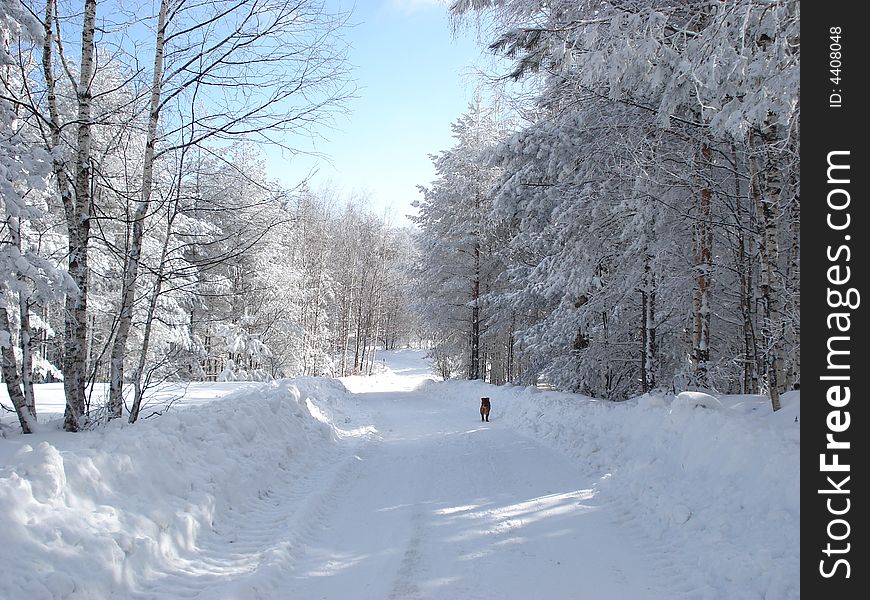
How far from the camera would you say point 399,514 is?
19.0ft

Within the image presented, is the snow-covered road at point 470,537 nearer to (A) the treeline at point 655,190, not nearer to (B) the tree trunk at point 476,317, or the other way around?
(A) the treeline at point 655,190

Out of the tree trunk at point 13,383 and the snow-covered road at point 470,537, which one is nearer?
the snow-covered road at point 470,537

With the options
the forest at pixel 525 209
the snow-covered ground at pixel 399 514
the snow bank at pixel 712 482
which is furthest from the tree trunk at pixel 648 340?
the snow-covered ground at pixel 399 514

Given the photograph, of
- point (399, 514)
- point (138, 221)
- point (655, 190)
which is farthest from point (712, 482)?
point (138, 221)

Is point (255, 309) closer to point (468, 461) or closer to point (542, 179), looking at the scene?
point (542, 179)

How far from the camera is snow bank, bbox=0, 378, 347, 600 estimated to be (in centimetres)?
332

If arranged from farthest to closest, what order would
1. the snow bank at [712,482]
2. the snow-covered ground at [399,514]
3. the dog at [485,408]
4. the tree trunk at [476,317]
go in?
the tree trunk at [476,317] < the dog at [485,408] < the snow bank at [712,482] < the snow-covered ground at [399,514]

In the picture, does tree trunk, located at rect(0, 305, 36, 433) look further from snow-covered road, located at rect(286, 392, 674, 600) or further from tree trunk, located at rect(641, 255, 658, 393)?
tree trunk, located at rect(641, 255, 658, 393)

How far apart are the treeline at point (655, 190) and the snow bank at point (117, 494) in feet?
20.3

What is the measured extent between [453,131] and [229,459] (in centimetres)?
2122
